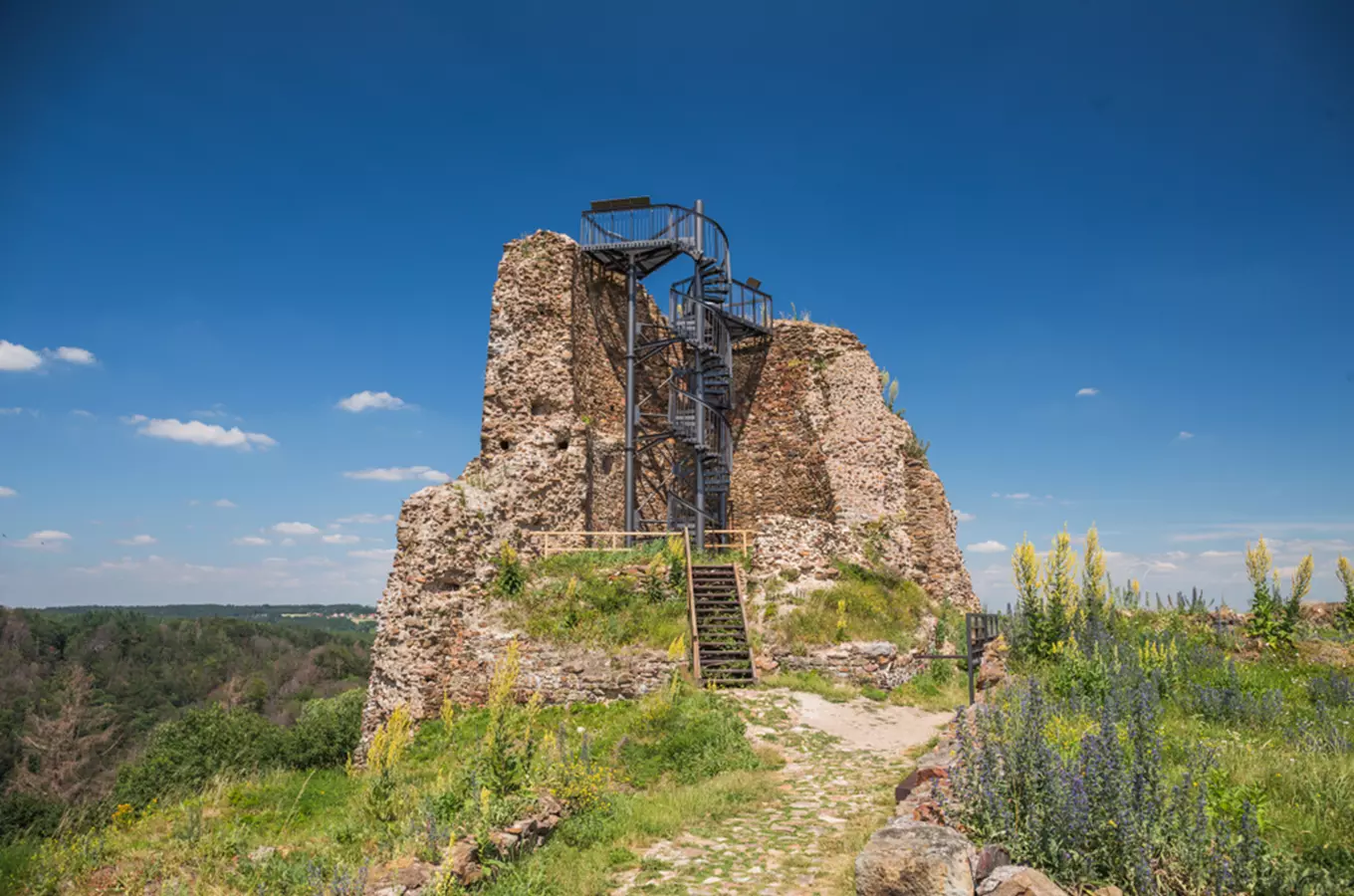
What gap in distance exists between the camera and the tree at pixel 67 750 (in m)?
29.9

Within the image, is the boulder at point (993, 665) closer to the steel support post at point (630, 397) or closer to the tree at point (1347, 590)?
the tree at point (1347, 590)

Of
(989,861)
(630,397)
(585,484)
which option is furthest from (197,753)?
(989,861)

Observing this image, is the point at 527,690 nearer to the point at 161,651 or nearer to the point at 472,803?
the point at 472,803

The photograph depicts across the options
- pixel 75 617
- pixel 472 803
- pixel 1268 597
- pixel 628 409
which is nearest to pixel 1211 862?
pixel 472 803

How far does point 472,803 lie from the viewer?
7180mm

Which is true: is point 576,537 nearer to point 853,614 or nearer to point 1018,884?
point 853,614

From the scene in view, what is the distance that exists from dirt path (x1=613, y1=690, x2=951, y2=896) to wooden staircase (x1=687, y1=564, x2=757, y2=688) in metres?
1.52

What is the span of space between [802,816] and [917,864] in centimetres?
357

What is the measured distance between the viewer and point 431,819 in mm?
6449

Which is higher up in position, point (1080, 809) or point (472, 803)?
point (1080, 809)

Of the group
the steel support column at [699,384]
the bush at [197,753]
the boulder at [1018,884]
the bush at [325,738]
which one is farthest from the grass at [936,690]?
the bush at [197,753]

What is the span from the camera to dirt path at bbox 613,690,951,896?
6.40m

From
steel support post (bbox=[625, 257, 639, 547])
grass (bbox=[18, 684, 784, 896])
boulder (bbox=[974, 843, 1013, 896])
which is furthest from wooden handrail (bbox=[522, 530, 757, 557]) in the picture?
boulder (bbox=[974, 843, 1013, 896])

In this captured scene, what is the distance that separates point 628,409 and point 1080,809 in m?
18.5
